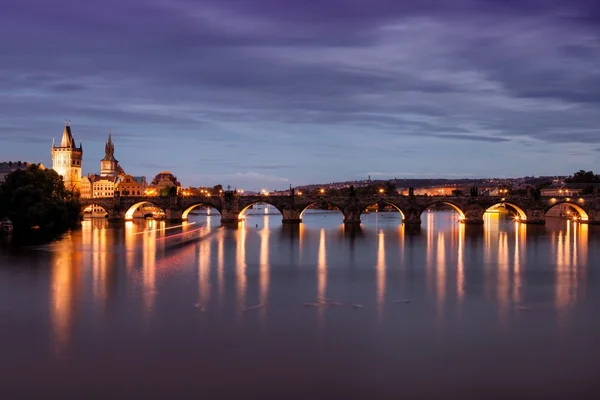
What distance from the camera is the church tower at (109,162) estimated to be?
13425 centimetres

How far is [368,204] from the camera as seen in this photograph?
2702 inches

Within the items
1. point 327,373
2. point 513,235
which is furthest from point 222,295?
point 513,235

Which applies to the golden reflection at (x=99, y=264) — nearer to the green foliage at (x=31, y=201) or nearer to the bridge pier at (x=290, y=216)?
the green foliage at (x=31, y=201)

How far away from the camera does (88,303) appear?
2359 cm

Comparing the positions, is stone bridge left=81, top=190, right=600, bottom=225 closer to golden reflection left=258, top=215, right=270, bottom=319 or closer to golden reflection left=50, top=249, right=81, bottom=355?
golden reflection left=258, top=215, right=270, bottom=319

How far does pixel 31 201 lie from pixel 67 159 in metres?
62.4

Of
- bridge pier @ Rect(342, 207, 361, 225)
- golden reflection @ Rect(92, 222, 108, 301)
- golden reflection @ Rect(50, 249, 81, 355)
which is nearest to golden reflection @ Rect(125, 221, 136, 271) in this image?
golden reflection @ Rect(92, 222, 108, 301)

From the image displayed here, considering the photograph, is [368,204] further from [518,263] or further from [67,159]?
[67,159]

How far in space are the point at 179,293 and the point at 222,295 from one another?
5.45ft

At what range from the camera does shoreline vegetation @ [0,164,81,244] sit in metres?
50.8

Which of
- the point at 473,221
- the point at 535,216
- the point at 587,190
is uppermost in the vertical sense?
the point at 587,190

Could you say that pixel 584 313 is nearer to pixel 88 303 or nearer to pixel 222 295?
pixel 222 295

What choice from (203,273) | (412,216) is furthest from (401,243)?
(412,216)

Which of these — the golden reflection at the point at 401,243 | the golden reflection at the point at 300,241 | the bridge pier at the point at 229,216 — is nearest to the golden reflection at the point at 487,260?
the golden reflection at the point at 401,243
